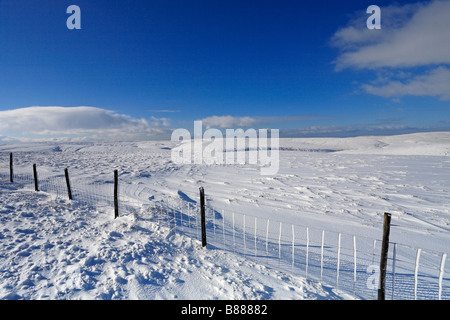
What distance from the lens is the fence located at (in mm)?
4668

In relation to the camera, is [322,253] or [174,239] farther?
[174,239]

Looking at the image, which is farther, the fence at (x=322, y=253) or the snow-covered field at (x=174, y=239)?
the fence at (x=322, y=253)

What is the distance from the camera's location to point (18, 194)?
10828 millimetres

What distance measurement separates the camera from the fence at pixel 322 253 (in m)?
4.67

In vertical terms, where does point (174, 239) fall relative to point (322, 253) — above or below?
below

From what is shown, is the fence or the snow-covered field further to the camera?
the fence

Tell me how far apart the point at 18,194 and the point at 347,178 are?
70.0 ft

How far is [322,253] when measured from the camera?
520cm
